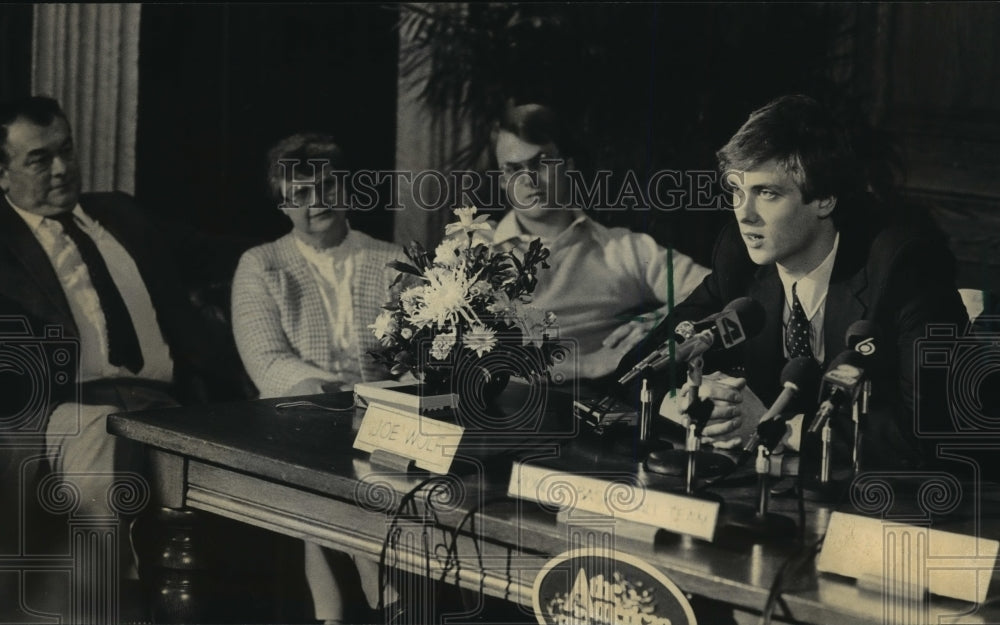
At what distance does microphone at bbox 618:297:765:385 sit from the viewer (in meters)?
2.85

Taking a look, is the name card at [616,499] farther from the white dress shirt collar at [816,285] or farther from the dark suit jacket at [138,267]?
the dark suit jacket at [138,267]

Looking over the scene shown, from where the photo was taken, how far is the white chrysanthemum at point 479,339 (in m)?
2.90

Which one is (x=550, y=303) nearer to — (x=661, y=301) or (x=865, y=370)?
(x=661, y=301)

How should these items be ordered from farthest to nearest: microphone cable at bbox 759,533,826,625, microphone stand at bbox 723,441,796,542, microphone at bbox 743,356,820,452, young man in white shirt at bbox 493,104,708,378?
young man in white shirt at bbox 493,104,708,378, microphone at bbox 743,356,820,452, microphone stand at bbox 723,441,796,542, microphone cable at bbox 759,533,826,625

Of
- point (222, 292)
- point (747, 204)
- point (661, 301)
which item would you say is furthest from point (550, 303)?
point (747, 204)

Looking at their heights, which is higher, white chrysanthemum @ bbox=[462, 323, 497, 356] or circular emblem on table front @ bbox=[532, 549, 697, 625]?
white chrysanthemum @ bbox=[462, 323, 497, 356]

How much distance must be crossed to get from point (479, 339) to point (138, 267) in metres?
1.74

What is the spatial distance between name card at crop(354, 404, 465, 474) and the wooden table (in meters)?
0.03

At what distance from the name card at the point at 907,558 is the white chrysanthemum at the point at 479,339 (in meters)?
0.88

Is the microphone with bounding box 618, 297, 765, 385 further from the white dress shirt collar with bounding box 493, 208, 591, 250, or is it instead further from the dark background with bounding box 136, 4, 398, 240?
the dark background with bounding box 136, 4, 398, 240

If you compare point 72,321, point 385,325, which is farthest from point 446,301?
point 72,321

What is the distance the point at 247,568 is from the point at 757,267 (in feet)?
6.39

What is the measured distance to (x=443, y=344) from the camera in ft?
9.49

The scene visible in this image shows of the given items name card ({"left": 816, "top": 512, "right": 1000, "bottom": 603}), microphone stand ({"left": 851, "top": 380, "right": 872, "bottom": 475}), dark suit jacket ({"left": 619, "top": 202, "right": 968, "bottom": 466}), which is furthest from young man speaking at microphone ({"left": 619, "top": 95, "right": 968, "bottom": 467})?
name card ({"left": 816, "top": 512, "right": 1000, "bottom": 603})
